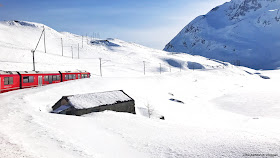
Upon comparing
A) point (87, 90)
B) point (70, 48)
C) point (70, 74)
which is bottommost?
point (87, 90)

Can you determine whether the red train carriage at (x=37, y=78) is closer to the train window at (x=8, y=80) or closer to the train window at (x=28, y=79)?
the train window at (x=28, y=79)

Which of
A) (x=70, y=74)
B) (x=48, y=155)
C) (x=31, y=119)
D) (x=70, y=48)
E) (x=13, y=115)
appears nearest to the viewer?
(x=48, y=155)

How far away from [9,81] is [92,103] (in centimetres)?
1675

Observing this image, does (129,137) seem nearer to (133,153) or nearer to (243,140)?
(133,153)

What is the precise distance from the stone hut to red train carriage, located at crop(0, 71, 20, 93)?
10547mm

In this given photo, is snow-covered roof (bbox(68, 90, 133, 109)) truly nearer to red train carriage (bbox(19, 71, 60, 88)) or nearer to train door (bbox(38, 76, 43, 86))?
red train carriage (bbox(19, 71, 60, 88))

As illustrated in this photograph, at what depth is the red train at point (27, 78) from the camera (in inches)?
1193

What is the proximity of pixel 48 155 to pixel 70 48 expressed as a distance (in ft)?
470

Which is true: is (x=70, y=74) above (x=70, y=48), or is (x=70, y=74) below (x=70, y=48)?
below

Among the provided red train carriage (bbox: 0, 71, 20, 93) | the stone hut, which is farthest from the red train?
the stone hut

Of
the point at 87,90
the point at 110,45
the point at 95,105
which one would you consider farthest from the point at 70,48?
the point at 95,105

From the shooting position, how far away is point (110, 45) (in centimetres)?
18600

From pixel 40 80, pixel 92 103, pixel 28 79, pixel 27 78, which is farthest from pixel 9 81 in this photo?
pixel 92 103

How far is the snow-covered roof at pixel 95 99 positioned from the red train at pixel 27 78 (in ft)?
45.3
